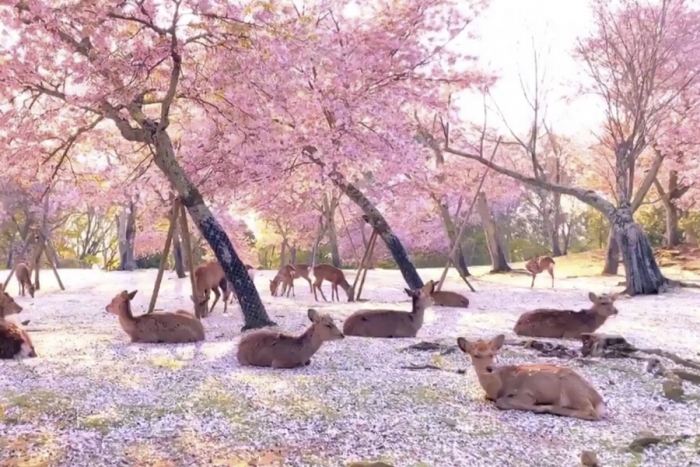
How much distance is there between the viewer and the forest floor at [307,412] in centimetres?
342

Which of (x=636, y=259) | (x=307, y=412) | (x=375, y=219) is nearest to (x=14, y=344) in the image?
(x=307, y=412)

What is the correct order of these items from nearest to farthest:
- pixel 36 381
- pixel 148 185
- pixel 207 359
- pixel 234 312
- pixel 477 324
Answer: pixel 36 381 < pixel 207 359 < pixel 477 324 < pixel 234 312 < pixel 148 185

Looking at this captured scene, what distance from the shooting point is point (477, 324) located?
8.44 m

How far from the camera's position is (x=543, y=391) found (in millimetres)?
4207

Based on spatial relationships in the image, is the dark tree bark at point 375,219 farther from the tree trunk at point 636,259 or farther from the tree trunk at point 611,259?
the tree trunk at point 611,259

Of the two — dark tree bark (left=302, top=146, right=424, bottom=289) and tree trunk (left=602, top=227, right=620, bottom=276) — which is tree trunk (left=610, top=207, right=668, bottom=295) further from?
tree trunk (left=602, top=227, right=620, bottom=276)

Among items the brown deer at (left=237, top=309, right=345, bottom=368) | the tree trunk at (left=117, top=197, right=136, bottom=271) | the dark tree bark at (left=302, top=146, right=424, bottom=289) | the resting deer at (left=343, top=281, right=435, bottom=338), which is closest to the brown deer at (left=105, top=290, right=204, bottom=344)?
the brown deer at (left=237, top=309, right=345, bottom=368)

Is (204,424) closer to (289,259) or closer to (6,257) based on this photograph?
(289,259)

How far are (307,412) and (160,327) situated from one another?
124 inches

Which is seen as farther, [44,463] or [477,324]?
[477,324]

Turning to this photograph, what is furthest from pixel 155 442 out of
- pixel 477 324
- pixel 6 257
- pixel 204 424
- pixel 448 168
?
pixel 6 257

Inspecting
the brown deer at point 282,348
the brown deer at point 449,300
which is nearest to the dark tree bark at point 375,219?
the brown deer at point 449,300

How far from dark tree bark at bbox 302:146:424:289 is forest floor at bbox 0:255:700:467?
4.88 m

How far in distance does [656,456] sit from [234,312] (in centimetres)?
749
